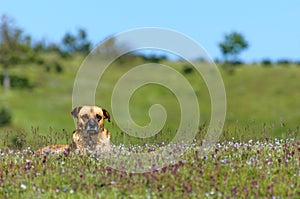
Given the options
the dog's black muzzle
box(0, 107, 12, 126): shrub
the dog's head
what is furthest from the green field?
the dog's black muzzle

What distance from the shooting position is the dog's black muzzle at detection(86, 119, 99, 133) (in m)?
12.9

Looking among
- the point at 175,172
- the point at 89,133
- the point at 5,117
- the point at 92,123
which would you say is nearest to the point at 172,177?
the point at 175,172

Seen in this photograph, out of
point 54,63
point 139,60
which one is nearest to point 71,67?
point 54,63

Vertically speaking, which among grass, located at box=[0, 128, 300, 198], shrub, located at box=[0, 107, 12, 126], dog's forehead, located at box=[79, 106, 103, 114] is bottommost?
grass, located at box=[0, 128, 300, 198]

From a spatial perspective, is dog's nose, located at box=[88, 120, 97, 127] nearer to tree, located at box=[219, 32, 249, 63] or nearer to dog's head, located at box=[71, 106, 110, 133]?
dog's head, located at box=[71, 106, 110, 133]

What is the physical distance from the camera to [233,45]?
98812 millimetres

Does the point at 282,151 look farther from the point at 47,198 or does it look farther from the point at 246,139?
the point at 47,198

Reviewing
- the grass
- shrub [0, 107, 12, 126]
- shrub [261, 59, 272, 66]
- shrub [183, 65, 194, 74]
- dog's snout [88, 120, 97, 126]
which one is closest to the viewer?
the grass

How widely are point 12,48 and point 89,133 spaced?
6785cm

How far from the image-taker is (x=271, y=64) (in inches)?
3900

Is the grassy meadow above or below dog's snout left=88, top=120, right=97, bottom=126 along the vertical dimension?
below

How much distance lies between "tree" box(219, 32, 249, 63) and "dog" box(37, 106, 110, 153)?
286 ft

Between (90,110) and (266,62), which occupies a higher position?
(266,62)

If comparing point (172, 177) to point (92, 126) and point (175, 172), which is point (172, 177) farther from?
point (92, 126)
